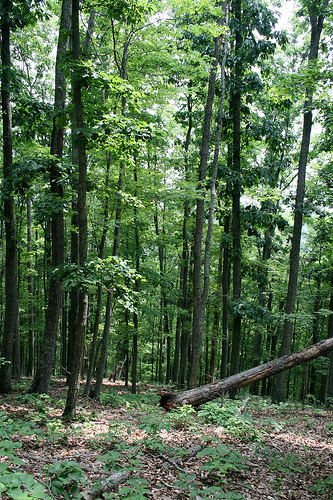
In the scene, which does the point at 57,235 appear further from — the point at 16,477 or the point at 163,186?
the point at 16,477

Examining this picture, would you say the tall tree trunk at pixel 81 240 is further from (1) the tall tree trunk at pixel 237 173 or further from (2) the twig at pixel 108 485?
(1) the tall tree trunk at pixel 237 173

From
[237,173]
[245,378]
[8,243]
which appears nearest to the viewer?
[8,243]

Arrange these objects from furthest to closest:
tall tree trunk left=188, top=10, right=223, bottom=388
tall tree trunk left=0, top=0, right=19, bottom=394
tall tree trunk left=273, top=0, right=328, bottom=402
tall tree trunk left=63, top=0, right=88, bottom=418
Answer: tall tree trunk left=273, top=0, right=328, bottom=402 → tall tree trunk left=188, top=10, right=223, bottom=388 → tall tree trunk left=0, top=0, right=19, bottom=394 → tall tree trunk left=63, top=0, right=88, bottom=418

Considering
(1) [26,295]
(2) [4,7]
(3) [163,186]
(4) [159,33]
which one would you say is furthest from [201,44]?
(1) [26,295]

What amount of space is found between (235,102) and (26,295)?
12072 mm

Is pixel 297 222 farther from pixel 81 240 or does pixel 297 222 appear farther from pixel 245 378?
pixel 81 240

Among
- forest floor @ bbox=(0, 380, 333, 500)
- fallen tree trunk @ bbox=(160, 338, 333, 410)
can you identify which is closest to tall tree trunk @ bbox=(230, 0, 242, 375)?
fallen tree trunk @ bbox=(160, 338, 333, 410)

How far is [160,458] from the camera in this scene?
4.41m

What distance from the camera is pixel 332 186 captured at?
11422 millimetres

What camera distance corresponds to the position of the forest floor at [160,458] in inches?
121

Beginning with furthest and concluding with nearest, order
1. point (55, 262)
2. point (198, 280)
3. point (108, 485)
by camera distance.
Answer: point (198, 280) → point (55, 262) → point (108, 485)

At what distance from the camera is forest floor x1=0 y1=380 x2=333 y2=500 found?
3.07 meters

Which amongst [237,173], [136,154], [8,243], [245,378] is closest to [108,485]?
[136,154]

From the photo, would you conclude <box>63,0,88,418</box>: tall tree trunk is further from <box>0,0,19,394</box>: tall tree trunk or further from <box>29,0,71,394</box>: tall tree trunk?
<box>0,0,19,394</box>: tall tree trunk
